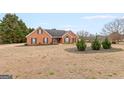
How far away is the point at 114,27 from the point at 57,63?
0.88 m

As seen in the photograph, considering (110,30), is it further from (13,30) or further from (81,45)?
(13,30)

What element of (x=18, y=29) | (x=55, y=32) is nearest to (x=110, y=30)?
(x=55, y=32)

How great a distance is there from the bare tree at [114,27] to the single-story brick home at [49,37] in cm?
32

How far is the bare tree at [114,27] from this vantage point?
73.8 inches

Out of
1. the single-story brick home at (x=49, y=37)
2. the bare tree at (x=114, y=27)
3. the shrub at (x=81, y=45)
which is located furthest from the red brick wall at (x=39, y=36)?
the bare tree at (x=114, y=27)

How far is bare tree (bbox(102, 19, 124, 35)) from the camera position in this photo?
1.88 meters

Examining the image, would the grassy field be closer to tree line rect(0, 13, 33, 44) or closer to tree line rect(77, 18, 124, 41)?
tree line rect(0, 13, 33, 44)

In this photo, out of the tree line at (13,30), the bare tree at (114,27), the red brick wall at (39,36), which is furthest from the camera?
the red brick wall at (39,36)

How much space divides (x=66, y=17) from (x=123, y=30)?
1.77ft

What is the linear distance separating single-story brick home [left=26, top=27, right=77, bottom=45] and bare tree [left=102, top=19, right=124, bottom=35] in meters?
0.32

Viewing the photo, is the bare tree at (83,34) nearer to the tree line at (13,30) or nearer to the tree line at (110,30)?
the tree line at (110,30)

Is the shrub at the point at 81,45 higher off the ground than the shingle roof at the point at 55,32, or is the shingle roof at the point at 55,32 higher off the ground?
the shingle roof at the point at 55,32
